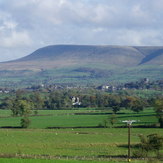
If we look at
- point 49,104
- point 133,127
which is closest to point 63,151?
point 133,127

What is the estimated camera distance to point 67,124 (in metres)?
82.3

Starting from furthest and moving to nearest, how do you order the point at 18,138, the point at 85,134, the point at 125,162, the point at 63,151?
the point at 85,134 < the point at 18,138 < the point at 63,151 < the point at 125,162

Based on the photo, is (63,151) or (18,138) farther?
(18,138)

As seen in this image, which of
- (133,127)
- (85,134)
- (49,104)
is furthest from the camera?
(49,104)

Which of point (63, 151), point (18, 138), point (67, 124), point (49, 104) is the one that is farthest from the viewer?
point (49, 104)

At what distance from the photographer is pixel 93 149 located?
1900 inches

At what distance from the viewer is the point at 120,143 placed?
5306 cm

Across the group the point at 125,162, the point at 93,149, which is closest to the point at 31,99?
the point at 93,149

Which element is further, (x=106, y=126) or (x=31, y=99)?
(x=31, y=99)

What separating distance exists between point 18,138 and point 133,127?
2317cm

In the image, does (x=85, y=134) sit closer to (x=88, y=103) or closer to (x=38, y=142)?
(x=38, y=142)

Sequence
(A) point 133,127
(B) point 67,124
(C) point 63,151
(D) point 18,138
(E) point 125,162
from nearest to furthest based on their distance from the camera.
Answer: (E) point 125,162, (C) point 63,151, (D) point 18,138, (A) point 133,127, (B) point 67,124

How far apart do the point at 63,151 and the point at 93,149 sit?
3.64m

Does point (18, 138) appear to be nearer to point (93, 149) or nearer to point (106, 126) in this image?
point (93, 149)
